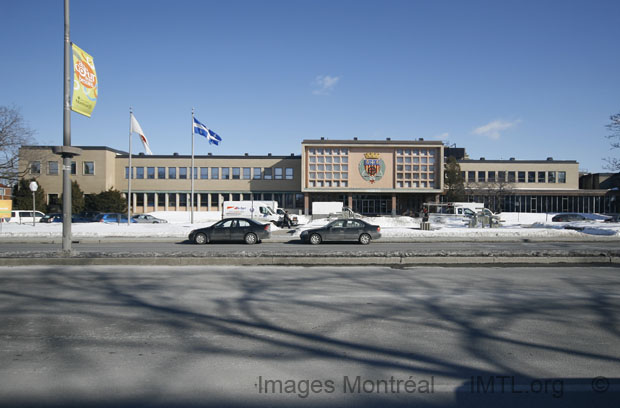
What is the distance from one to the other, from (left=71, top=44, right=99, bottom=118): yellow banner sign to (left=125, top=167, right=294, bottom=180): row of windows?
151 ft

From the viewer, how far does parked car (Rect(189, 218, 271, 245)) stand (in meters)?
20.6

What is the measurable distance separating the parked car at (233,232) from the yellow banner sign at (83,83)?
29.4 feet

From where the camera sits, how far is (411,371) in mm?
4465

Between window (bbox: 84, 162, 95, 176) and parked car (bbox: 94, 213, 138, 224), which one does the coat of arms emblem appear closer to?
parked car (bbox: 94, 213, 138, 224)

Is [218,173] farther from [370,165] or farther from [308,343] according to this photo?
[308,343]

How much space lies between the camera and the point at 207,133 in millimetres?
33250

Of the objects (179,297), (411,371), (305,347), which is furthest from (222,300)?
(411,371)

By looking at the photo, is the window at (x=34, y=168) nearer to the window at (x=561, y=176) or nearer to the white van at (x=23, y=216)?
the white van at (x=23, y=216)

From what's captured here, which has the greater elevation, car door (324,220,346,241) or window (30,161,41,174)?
window (30,161,41,174)

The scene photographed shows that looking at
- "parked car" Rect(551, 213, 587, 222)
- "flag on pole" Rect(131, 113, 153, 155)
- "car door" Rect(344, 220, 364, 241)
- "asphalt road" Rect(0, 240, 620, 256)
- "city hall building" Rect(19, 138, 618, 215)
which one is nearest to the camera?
"asphalt road" Rect(0, 240, 620, 256)

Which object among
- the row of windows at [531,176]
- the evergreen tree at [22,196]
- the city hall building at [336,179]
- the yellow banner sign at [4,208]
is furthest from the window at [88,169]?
the row of windows at [531,176]

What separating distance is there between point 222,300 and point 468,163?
6204cm

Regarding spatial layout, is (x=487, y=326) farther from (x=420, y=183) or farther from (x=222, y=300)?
(x=420, y=183)

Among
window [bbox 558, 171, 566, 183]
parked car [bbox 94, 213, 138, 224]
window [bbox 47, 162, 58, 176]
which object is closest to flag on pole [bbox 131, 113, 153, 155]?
parked car [bbox 94, 213, 138, 224]
